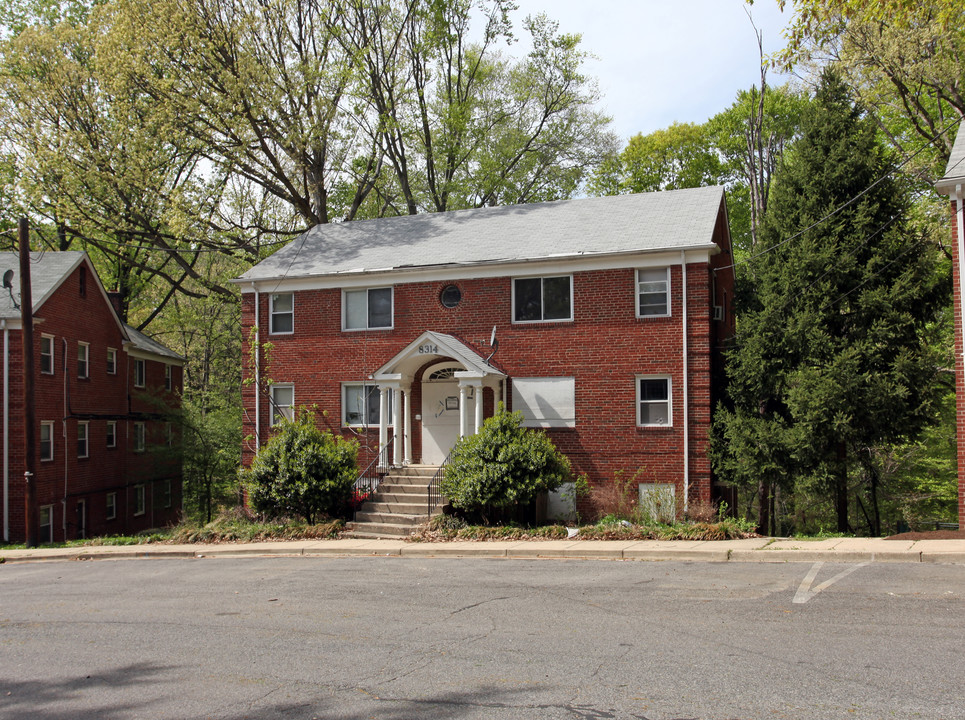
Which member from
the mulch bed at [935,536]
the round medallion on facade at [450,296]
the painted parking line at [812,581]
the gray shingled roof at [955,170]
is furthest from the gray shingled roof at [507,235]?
the painted parking line at [812,581]

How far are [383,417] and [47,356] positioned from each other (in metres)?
12.6

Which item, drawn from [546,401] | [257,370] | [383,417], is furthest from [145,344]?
[546,401]

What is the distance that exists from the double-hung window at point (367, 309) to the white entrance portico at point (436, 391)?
4.77 ft

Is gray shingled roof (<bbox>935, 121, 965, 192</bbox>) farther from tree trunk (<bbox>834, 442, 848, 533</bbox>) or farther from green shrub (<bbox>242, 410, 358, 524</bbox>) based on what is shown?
green shrub (<bbox>242, 410, 358, 524</bbox>)

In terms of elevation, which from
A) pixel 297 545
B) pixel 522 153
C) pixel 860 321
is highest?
pixel 522 153

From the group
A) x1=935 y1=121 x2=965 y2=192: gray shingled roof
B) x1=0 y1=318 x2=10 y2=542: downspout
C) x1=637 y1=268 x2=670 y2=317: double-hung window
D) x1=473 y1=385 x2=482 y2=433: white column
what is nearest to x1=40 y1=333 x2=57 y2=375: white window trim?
x1=0 y1=318 x2=10 y2=542: downspout

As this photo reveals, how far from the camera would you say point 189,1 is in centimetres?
2711

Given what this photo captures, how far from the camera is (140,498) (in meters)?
33.8

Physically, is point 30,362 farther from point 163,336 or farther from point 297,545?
point 163,336

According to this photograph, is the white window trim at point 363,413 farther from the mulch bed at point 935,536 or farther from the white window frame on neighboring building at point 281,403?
the mulch bed at point 935,536

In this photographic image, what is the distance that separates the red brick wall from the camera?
19.7 m

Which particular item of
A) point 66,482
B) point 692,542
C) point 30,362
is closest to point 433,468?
point 692,542

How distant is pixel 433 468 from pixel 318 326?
5.21m

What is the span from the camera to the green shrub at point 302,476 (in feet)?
63.7
